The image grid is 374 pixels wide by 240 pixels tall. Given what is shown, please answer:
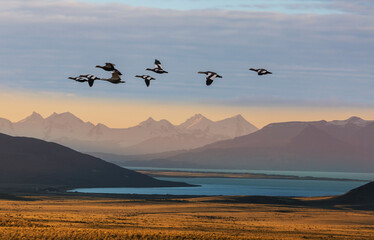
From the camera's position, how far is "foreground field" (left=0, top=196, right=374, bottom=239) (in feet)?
258

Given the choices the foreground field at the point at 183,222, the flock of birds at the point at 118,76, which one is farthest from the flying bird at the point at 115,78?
the foreground field at the point at 183,222

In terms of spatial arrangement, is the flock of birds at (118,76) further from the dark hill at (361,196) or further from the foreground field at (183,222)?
the dark hill at (361,196)

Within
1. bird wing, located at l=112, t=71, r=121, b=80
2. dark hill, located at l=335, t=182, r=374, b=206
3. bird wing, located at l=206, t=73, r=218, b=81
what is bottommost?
dark hill, located at l=335, t=182, r=374, b=206

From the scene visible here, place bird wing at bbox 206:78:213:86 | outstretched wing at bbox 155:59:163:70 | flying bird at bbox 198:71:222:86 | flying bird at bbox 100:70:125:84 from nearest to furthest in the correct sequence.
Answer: bird wing at bbox 206:78:213:86 → flying bird at bbox 198:71:222:86 → flying bird at bbox 100:70:125:84 → outstretched wing at bbox 155:59:163:70

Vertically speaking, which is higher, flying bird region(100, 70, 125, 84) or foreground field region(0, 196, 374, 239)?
flying bird region(100, 70, 125, 84)

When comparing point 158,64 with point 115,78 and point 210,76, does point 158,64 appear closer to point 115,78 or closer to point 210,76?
point 115,78

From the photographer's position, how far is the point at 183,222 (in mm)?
102312

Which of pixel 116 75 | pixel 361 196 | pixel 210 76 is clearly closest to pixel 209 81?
pixel 210 76

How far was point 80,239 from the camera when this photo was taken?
2889 inches

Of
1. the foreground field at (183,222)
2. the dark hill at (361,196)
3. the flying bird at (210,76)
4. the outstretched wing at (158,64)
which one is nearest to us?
the flying bird at (210,76)

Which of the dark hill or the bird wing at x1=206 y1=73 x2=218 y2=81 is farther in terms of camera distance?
the dark hill

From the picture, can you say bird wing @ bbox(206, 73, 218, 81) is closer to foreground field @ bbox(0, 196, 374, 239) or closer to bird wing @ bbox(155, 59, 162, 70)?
bird wing @ bbox(155, 59, 162, 70)

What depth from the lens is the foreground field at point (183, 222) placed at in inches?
3098

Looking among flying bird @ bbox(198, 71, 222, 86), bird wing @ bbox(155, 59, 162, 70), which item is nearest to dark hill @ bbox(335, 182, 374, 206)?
bird wing @ bbox(155, 59, 162, 70)
